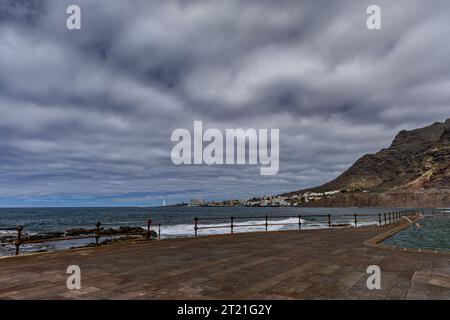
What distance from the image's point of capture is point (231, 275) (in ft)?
24.1

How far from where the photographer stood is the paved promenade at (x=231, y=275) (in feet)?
18.8

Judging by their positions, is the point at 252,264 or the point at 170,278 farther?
the point at 252,264

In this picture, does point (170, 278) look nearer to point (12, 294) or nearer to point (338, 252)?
point (12, 294)

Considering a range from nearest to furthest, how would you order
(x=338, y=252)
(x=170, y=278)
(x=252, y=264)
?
(x=170, y=278), (x=252, y=264), (x=338, y=252)

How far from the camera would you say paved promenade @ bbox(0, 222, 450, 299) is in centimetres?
573

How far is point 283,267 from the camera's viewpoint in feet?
26.9
